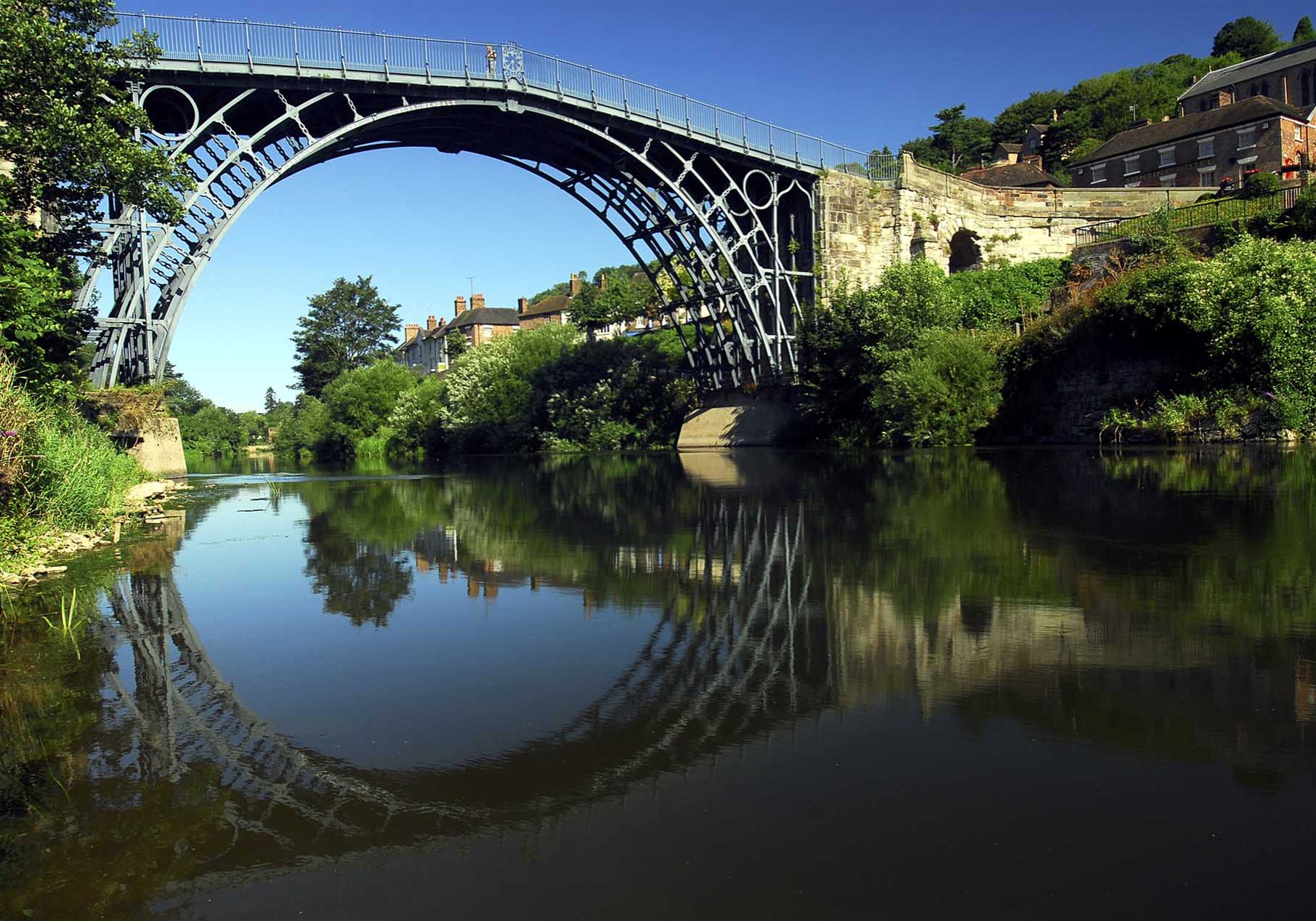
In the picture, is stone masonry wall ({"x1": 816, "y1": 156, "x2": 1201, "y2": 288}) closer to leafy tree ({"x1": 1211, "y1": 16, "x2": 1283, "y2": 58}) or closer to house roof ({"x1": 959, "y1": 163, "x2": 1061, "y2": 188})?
house roof ({"x1": 959, "y1": 163, "x2": 1061, "y2": 188})

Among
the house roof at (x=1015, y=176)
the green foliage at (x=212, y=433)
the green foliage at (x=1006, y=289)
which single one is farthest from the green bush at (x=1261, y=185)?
the green foliage at (x=212, y=433)

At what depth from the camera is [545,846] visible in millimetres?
3062

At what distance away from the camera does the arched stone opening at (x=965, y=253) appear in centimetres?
4222

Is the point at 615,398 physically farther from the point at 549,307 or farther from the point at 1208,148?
the point at 549,307

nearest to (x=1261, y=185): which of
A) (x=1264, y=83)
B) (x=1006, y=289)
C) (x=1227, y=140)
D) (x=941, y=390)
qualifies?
(x=1006, y=289)

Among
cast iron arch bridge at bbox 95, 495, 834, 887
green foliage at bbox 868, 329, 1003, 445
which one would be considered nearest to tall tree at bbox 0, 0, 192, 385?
cast iron arch bridge at bbox 95, 495, 834, 887

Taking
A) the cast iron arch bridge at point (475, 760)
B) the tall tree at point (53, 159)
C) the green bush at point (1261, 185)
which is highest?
the green bush at point (1261, 185)

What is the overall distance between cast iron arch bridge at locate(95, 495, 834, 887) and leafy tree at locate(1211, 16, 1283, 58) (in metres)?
110

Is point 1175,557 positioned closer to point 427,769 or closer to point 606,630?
point 606,630

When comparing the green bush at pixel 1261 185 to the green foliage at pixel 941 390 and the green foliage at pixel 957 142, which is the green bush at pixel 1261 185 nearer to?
the green foliage at pixel 941 390

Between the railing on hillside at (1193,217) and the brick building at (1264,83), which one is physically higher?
the brick building at (1264,83)

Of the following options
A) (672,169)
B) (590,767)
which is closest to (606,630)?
(590,767)

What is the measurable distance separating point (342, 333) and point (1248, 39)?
9583 cm

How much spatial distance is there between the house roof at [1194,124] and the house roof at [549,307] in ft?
171
